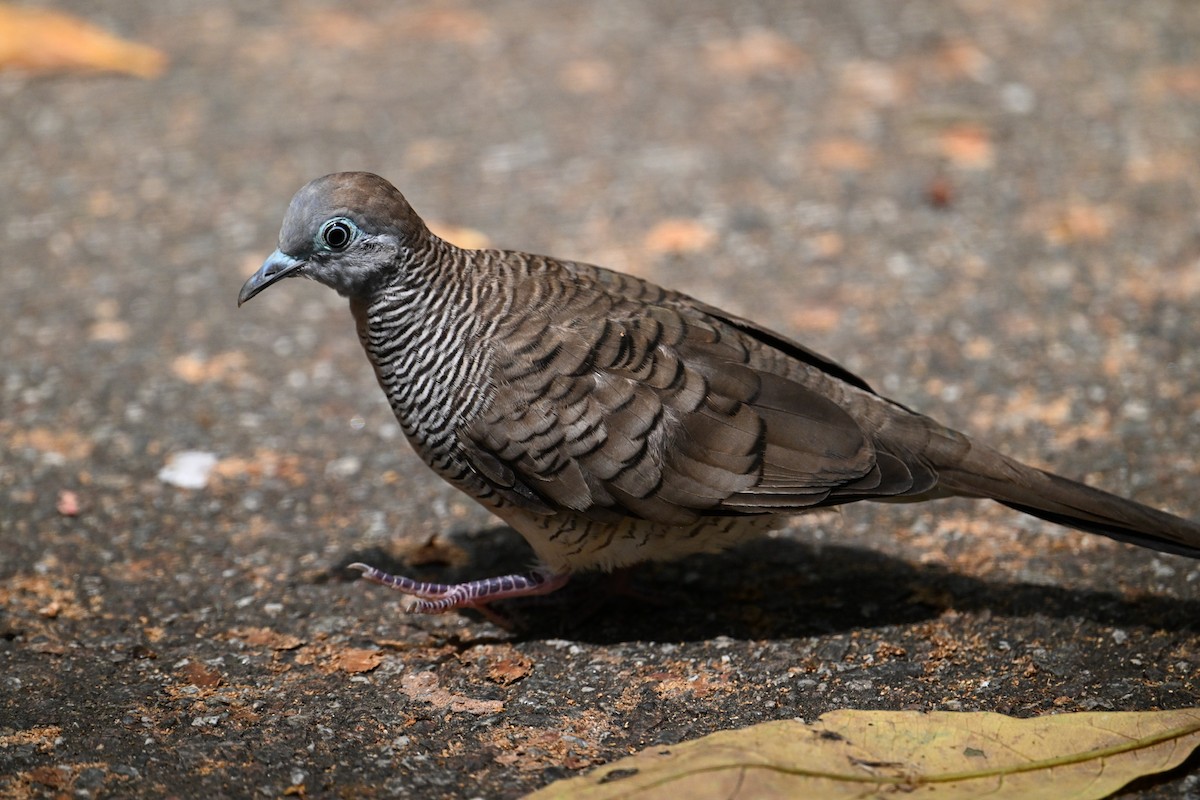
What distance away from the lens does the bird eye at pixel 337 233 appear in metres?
3.62

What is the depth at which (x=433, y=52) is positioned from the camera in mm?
7723

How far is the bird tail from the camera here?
3619mm

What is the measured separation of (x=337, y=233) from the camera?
3.65 meters

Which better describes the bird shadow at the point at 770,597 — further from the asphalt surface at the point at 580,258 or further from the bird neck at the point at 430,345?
the bird neck at the point at 430,345

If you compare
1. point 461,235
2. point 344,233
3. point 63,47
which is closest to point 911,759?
point 344,233

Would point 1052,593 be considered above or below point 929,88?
below

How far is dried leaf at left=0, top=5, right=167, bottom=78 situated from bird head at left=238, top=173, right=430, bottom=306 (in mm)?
4241

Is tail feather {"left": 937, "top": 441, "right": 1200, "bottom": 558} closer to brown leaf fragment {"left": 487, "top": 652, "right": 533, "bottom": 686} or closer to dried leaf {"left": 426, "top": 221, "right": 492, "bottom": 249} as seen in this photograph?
brown leaf fragment {"left": 487, "top": 652, "right": 533, "bottom": 686}

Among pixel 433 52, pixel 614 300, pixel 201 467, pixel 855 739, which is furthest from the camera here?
pixel 433 52

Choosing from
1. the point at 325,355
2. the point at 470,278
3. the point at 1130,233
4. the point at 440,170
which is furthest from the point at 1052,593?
the point at 440,170

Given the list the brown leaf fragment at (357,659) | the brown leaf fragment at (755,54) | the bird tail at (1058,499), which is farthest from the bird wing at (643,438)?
the brown leaf fragment at (755,54)

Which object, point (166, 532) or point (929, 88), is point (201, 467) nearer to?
point (166, 532)

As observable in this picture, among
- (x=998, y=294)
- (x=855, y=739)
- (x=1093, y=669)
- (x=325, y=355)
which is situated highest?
(x=998, y=294)

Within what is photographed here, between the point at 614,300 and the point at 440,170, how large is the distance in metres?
3.20
